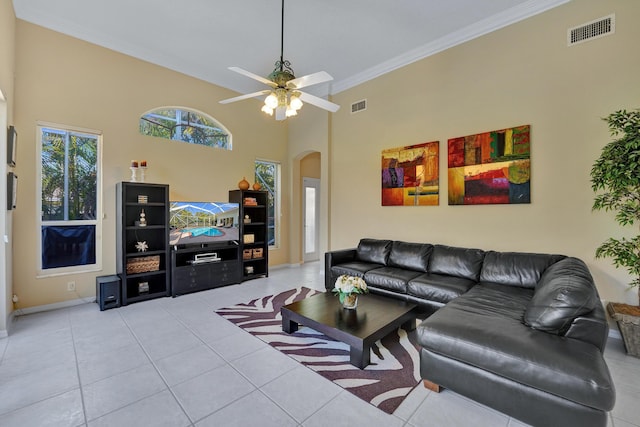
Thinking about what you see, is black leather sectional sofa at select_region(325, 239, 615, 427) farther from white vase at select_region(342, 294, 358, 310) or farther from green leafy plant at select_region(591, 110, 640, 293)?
white vase at select_region(342, 294, 358, 310)

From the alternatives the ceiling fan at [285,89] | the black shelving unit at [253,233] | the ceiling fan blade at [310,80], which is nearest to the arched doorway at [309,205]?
the black shelving unit at [253,233]

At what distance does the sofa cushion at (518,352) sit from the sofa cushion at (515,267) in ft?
2.95

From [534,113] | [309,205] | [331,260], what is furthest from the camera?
[309,205]

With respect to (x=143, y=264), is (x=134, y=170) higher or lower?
higher

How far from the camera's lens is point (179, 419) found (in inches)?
68.6

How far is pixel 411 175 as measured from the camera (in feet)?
14.5

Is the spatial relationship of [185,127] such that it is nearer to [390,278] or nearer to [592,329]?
[390,278]

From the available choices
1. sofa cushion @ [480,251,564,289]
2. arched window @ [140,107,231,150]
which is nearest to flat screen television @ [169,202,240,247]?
arched window @ [140,107,231,150]

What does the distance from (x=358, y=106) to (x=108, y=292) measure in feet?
15.9

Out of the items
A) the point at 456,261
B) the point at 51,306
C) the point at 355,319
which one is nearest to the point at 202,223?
the point at 51,306

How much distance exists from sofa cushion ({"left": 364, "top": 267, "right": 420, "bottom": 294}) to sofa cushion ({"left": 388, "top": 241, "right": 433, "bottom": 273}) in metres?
0.14

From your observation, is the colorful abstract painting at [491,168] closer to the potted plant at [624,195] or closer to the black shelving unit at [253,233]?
the potted plant at [624,195]

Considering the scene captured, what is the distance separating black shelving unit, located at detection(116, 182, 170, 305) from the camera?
3.88 meters

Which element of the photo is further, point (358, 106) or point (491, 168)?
point (358, 106)
